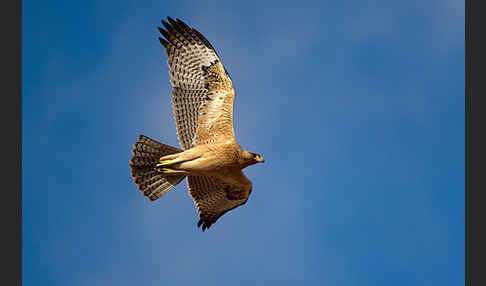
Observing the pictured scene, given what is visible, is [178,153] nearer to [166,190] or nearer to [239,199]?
[166,190]

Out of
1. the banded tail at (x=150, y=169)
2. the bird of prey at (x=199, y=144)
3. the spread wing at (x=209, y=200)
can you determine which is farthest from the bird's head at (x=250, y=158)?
the spread wing at (x=209, y=200)

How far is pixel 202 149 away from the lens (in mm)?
9031

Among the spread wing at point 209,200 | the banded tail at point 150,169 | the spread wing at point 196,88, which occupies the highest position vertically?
the spread wing at point 196,88

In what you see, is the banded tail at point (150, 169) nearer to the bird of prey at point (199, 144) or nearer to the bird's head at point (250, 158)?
the bird of prey at point (199, 144)

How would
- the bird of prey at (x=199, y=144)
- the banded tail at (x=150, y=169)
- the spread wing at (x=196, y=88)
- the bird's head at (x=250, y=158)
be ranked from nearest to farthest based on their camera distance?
the bird's head at (x=250, y=158) → the bird of prey at (x=199, y=144) → the banded tail at (x=150, y=169) → the spread wing at (x=196, y=88)

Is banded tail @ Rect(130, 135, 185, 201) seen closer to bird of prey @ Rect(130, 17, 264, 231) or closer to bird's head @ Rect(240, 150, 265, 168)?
bird of prey @ Rect(130, 17, 264, 231)

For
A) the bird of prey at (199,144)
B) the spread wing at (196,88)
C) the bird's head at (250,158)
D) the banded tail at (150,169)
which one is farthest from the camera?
the spread wing at (196,88)

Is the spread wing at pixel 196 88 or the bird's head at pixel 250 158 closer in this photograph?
the bird's head at pixel 250 158

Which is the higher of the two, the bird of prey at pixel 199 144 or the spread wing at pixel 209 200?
the bird of prey at pixel 199 144

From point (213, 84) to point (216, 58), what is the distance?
0.52 metres

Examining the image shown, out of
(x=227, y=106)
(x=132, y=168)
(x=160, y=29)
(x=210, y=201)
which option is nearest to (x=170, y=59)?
(x=160, y=29)

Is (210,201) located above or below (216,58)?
below

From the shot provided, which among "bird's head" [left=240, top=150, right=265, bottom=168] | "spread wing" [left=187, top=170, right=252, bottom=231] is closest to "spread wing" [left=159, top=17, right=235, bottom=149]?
"bird's head" [left=240, top=150, right=265, bottom=168]

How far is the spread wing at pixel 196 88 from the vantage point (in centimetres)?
949
